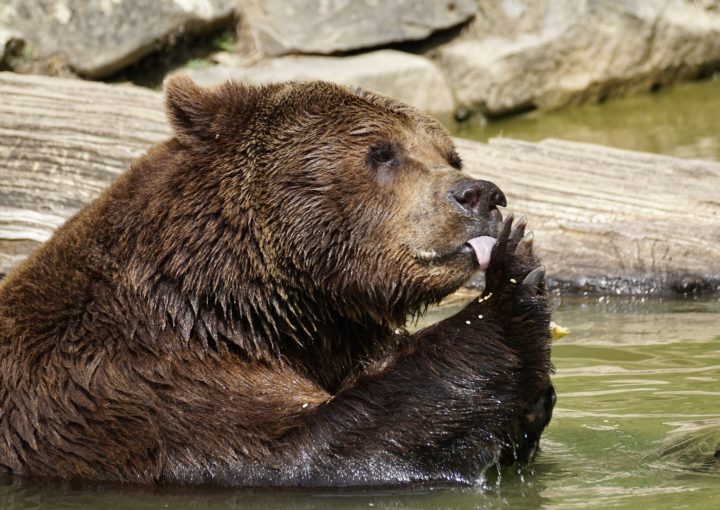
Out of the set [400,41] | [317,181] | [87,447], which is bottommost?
[400,41]

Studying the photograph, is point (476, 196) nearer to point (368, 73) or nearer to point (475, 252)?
point (475, 252)

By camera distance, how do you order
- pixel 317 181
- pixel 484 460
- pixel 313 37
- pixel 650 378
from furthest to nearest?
pixel 313 37
pixel 650 378
pixel 317 181
pixel 484 460

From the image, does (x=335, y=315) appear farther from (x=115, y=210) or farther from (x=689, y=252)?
(x=689, y=252)

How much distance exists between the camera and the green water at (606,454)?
18.6 ft

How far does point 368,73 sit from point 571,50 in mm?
3416

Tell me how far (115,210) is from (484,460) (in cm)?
218

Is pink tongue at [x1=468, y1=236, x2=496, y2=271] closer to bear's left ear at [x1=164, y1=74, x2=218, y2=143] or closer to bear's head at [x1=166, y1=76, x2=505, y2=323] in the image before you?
bear's head at [x1=166, y1=76, x2=505, y2=323]

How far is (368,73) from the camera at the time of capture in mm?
16172

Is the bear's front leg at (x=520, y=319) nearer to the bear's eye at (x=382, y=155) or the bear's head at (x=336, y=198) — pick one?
the bear's head at (x=336, y=198)

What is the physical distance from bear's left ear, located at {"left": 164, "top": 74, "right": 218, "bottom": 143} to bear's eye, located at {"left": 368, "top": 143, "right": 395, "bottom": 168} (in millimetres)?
809

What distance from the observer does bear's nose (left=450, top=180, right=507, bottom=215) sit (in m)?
6.04

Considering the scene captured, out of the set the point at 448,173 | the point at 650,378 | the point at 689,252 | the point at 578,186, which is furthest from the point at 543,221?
the point at 448,173

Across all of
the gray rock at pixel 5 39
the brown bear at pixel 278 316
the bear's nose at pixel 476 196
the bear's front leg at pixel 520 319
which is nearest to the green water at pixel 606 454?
the brown bear at pixel 278 316

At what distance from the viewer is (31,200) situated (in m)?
9.88
